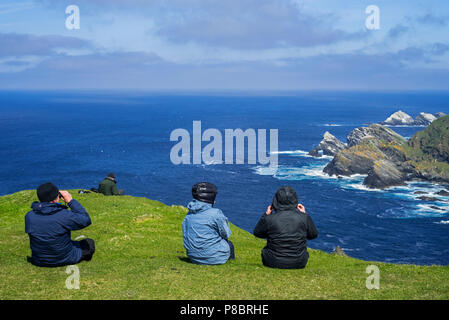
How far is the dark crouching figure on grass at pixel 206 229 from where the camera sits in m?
13.6

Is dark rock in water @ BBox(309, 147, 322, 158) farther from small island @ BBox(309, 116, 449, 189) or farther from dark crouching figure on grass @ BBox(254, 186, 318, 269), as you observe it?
dark crouching figure on grass @ BBox(254, 186, 318, 269)

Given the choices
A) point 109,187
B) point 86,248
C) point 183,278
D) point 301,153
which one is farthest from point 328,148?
point 183,278

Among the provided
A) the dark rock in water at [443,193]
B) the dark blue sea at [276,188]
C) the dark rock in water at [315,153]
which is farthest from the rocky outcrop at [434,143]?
the dark rock in water at [315,153]

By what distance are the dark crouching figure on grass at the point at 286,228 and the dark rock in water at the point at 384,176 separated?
133 metres

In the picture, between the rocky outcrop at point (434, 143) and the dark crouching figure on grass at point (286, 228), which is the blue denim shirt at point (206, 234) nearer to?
the dark crouching figure on grass at point (286, 228)

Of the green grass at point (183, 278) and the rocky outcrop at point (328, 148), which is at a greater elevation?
the green grass at point (183, 278)

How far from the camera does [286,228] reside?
43.1 feet

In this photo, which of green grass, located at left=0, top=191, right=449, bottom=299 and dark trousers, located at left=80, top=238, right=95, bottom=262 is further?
dark trousers, located at left=80, top=238, right=95, bottom=262

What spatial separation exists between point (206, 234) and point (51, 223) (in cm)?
485

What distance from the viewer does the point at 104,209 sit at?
2831 cm

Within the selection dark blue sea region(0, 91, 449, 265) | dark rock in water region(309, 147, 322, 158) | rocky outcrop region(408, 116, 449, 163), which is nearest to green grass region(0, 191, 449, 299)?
dark blue sea region(0, 91, 449, 265)

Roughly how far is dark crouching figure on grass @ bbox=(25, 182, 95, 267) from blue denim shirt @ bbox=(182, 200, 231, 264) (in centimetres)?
334

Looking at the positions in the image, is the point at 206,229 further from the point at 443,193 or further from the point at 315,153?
Answer: the point at 315,153

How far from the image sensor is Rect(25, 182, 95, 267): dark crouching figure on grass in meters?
12.7
